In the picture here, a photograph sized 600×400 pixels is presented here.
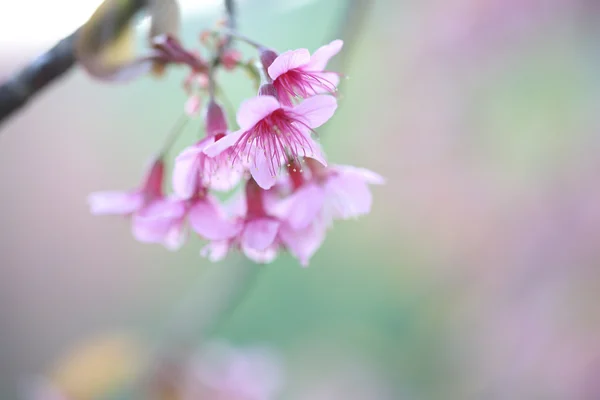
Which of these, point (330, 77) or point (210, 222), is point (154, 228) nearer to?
point (210, 222)

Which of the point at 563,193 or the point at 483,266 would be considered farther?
the point at 483,266

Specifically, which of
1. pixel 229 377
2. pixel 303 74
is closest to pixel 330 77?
pixel 303 74

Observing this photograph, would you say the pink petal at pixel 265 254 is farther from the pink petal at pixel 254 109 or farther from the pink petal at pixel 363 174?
the pink petal at pixel 254 109

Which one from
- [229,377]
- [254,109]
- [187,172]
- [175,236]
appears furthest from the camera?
[229,377]

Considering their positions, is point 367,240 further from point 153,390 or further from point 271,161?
point 271,161

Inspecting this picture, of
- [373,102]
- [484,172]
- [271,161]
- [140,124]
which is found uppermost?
[140,124]

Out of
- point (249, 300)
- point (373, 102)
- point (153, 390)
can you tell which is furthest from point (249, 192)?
point (249, 300)
